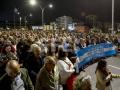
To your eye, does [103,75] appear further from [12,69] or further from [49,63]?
[12,69]

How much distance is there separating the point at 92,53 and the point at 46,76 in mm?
14298

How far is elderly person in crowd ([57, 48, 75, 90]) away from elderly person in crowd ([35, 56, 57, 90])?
2.98ft

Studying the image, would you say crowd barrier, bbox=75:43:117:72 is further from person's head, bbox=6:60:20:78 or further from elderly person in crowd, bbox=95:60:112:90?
person's head, bbox=6:60:20:78

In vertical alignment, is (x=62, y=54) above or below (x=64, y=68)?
above

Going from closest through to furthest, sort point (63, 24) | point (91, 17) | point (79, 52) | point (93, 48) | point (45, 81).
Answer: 1. point (45, 81)
2. point (79, 52)
3. point (93, 48)
4. point (63, 24)
5. point (91, 17)

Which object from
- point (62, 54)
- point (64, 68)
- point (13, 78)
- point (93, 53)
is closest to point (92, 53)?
point (93, 53)

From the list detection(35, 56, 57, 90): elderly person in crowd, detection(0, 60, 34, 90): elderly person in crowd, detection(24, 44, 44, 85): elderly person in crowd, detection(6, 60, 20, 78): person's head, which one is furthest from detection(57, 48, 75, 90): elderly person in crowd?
detection(6, 60, 20, 78): person's head

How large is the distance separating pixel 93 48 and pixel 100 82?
42.4ft

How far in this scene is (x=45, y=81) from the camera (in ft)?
21.3

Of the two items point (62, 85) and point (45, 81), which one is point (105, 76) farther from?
point (45, 81)

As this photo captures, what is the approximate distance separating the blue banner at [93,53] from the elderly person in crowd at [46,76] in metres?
9.49

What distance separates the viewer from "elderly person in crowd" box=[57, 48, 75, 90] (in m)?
7.48

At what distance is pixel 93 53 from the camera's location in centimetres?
2080

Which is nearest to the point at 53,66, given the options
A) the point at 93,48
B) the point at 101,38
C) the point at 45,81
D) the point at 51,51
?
the point at 45,81
